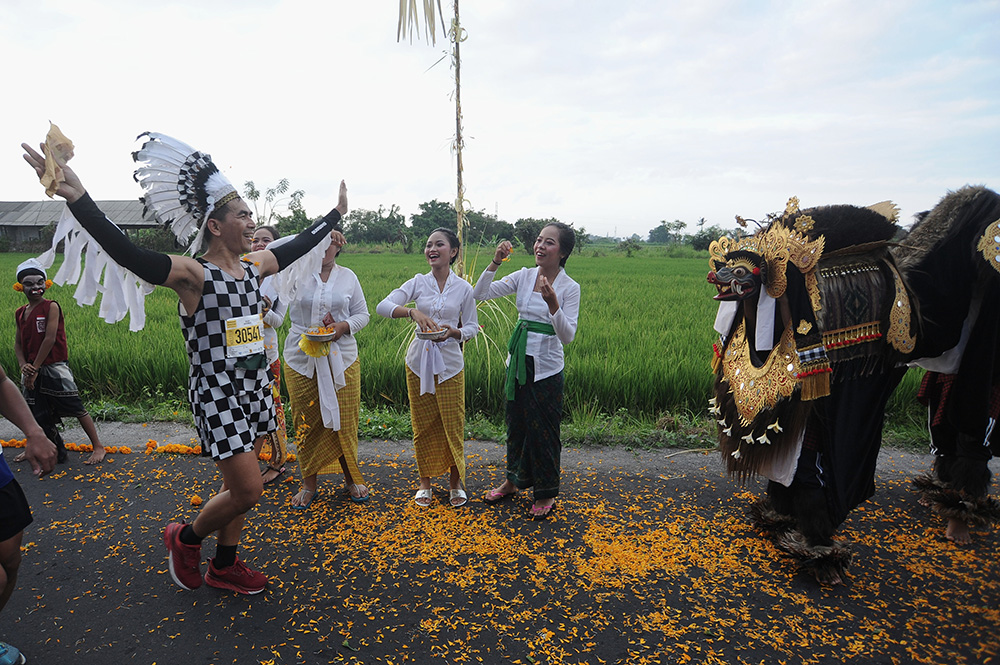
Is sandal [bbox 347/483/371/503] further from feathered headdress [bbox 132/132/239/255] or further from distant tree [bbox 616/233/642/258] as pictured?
distant tree [bbox 616/233/642/258]

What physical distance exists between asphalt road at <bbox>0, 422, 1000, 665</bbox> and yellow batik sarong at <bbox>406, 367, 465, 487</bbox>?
0.93ft

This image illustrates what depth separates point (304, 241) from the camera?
304cm

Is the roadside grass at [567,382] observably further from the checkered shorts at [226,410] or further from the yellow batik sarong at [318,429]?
the checkered shorts at [226,410]

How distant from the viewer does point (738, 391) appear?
2.96 metres

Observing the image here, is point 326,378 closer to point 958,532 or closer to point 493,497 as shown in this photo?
point 493,497

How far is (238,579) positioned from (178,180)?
6.29ft

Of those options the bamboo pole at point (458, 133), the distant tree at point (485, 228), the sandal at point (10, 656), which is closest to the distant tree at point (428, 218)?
the distant tree at point (485, 228)

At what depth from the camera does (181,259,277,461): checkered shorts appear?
8.11 ft

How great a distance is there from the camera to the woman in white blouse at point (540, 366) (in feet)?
11.1

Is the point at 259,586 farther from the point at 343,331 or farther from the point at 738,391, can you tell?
the point at 738,391

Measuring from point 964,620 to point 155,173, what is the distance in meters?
4.23

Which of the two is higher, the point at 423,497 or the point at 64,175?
the point at 64,175

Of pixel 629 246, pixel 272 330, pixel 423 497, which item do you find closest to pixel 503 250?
pixel 423 497

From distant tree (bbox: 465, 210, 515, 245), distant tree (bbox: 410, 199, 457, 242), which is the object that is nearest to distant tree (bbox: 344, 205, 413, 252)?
distant tree (bbox: 410, 199, 457, 242)
